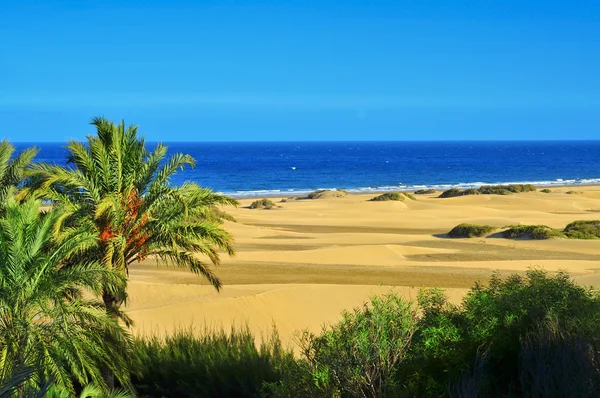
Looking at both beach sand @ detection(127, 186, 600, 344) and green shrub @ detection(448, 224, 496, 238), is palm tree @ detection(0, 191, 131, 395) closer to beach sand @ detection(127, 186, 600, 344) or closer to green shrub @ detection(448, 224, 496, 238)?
beach sand @ detection(127, 186, 600, 344)

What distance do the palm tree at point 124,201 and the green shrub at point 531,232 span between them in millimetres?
24720

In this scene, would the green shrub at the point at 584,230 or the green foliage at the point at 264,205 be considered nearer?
the green shrub at the point at 584,230

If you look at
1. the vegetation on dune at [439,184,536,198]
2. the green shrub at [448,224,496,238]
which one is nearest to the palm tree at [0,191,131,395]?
the green shrub at [448,224,496,238]

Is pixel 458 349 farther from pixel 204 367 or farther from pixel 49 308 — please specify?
pixel 49 308

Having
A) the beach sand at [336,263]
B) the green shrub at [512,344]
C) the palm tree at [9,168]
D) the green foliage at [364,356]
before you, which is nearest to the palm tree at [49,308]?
the green foliage at [364,356]

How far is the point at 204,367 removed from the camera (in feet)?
49.0

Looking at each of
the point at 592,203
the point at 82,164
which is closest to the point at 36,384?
the point at 82,164

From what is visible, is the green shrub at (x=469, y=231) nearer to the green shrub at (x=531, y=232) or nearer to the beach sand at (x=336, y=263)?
the beach sand at (x=336, y=263)

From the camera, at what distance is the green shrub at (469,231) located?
39156 mm

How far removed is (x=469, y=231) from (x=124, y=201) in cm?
2732

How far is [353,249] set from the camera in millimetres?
34469

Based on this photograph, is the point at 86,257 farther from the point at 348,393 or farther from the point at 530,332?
the point at 530,332

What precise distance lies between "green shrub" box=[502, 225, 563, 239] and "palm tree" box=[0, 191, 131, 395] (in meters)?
27.2

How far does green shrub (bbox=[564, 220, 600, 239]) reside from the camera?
3775 centimetres
